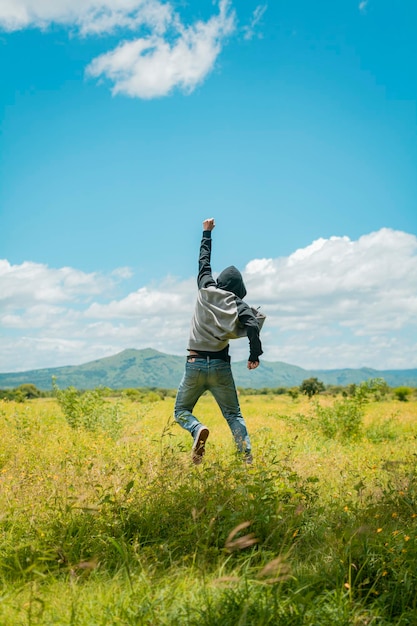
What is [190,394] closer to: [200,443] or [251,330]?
[200,443]

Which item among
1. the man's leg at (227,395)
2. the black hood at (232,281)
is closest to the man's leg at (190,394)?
the man's leg at (227,395)

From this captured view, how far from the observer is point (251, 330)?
6.98 metres

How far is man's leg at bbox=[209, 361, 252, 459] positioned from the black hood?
0.97 m

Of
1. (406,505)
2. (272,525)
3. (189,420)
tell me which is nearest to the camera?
(272,525)

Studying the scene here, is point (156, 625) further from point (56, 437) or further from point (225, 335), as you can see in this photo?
point (56, 437)

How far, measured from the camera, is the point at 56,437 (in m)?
8.58

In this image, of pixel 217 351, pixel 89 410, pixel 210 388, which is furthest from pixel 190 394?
pixel 89 410

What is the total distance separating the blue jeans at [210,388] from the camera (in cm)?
697

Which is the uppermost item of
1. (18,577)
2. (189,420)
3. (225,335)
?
(225,335)

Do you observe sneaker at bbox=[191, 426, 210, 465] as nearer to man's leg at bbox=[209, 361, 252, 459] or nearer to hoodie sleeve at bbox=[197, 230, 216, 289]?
man's leg at bbox=[209, 361, 252, 459]

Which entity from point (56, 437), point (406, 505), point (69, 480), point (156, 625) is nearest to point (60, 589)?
point (156, 625)

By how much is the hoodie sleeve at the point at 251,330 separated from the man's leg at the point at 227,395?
36cm

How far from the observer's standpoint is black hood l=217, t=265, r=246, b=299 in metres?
7.31

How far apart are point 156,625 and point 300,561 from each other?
1.49m
